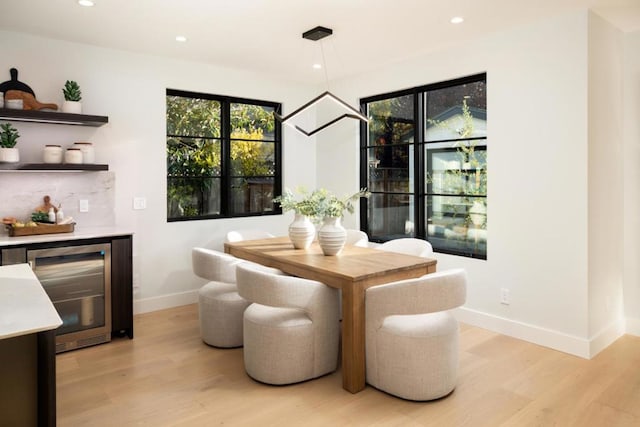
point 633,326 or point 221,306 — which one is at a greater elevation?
point 221,306

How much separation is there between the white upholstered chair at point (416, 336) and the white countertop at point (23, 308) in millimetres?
1782

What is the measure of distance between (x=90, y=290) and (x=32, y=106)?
5.20 feet

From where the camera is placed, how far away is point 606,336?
147 inches

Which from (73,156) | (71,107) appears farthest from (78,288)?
(71,107)

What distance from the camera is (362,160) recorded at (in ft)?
18.1

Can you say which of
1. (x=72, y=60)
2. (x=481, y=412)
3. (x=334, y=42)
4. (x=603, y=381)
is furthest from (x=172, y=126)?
(x=603, y=381)

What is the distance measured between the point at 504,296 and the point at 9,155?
13.9ft

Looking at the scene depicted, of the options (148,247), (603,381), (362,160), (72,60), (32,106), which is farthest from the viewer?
(362,160)

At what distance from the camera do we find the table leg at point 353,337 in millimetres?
2898

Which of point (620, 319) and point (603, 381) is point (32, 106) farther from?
point (620, 319)

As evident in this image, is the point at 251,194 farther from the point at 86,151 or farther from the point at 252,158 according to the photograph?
the point at 86,151

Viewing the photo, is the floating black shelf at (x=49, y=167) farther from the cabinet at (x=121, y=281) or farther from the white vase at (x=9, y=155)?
the cabinet at (x=121, y=281)

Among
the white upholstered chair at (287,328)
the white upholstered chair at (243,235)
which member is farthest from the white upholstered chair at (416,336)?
the white upholstered chair at (243,235)

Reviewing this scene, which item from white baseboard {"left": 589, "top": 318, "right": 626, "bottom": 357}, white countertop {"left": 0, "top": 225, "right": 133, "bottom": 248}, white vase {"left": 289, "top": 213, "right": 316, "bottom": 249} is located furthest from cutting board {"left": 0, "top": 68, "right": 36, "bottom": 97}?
white baseboard {"left": 589, "top": 318, "right": 626, "bottom": 357}
